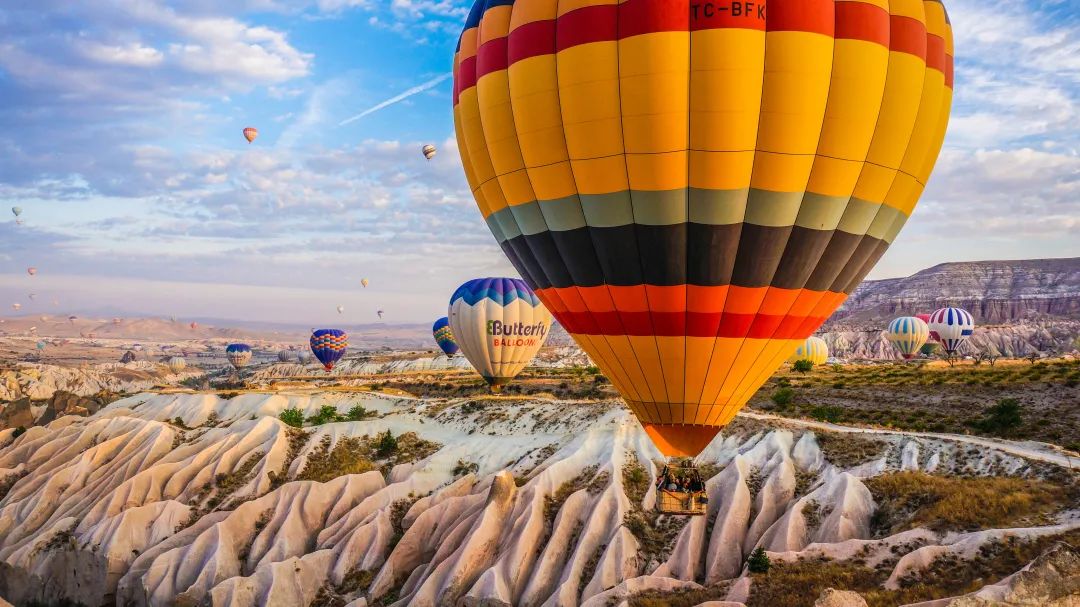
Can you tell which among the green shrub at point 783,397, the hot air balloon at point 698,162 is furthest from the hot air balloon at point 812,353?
the hot air balloon at point 698,162

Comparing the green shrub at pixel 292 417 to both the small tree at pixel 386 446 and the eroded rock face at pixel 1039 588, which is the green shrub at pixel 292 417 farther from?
the eroded rock face at pixel 1039 588

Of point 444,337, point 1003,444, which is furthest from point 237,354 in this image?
point 1003,444

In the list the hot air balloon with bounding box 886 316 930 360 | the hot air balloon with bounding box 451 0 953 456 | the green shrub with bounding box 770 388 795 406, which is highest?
the hot air balloon with bounding box 451 0 953 456

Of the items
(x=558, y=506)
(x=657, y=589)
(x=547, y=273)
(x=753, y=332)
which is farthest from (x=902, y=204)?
(x=558, y=506)

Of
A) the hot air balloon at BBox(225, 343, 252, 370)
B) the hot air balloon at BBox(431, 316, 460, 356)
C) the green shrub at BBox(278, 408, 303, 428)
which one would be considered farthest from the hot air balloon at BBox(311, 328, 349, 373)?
the green shrub at BBox(278, 408, 303, 428)

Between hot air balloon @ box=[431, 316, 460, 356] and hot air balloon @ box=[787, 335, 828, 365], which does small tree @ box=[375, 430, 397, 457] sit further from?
hot air balloon @ box=[787, 335, 828, 365]

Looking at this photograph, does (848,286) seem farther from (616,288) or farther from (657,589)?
(657,589)
